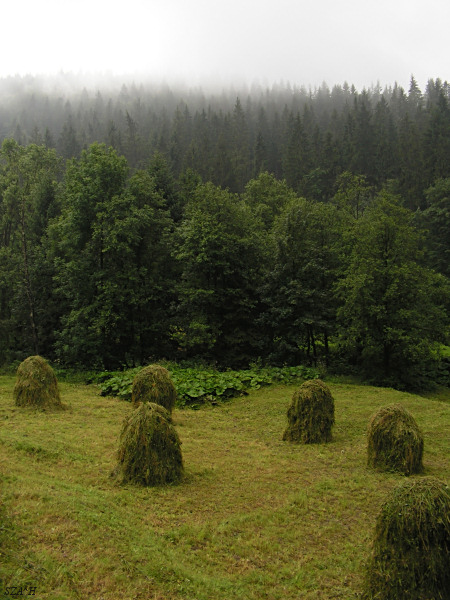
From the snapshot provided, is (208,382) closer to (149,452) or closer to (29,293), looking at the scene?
(149,452)

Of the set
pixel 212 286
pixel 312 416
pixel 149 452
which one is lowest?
pixel 149 452

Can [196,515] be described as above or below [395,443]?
below

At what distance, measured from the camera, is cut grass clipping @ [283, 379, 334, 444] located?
35.7 ft

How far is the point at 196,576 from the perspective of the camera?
535cm

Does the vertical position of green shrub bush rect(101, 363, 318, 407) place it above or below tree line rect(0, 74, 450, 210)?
below

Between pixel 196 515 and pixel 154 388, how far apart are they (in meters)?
5.58

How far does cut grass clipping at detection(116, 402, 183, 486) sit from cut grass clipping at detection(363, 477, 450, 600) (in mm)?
4425

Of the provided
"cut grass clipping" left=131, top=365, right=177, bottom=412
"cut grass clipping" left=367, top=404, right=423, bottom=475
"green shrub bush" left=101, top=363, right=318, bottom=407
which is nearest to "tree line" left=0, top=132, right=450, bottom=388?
"green shrub bush" left=101, top=363, right=318, bottom=407

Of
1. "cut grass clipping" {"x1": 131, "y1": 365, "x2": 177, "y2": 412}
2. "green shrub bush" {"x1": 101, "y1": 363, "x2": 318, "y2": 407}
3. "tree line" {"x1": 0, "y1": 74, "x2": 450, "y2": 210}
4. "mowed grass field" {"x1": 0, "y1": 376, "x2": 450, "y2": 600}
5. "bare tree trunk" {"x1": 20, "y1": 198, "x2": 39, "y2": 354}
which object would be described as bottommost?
"mowed grass field" {"x1": 0, "y1": 376, "x2": 450, "y2": 600}

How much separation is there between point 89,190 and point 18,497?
1811 cm

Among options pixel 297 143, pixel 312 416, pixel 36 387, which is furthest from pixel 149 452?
pixel 297 143

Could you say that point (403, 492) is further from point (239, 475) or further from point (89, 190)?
point (89, 190)

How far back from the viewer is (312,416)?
1091 centimetres

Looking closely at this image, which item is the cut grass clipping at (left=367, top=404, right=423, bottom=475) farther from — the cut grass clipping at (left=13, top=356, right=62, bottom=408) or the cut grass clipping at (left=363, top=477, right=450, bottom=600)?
the cut grass clipping at (left=13, top=356, right=62, bottom=408)
